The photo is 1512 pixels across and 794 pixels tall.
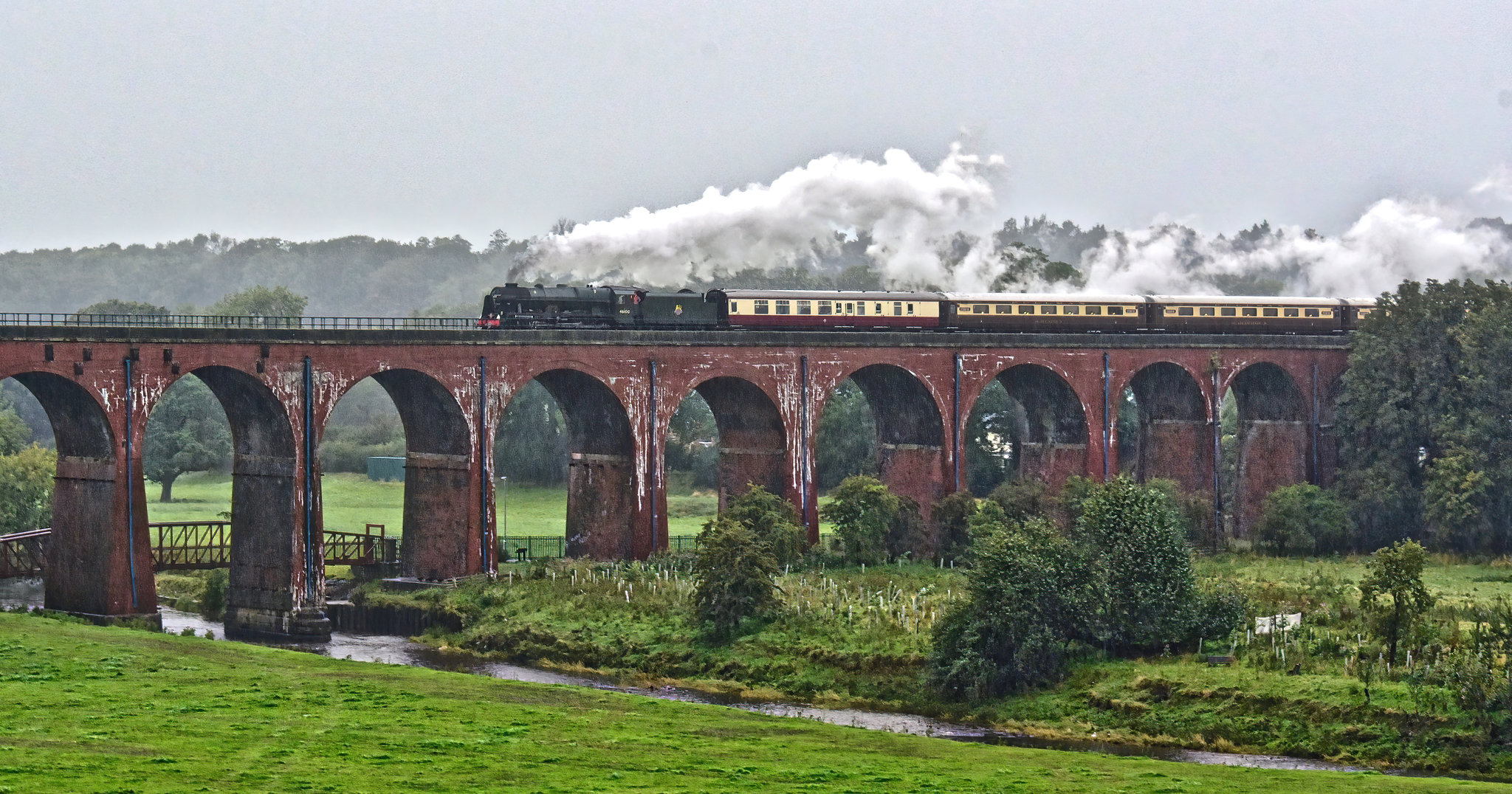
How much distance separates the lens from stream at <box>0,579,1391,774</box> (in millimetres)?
42750

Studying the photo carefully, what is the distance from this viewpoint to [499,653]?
188 feet

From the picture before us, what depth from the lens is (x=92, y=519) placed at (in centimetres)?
5519

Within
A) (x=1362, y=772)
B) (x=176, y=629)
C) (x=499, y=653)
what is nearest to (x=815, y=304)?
(x=499, y=653)

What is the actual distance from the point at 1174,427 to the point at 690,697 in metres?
40.2

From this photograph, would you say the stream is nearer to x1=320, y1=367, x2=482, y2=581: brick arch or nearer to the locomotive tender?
x1=320, y1=367, x2=482, y2=581: brick arch

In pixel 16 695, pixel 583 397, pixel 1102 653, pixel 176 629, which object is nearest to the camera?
pixel 16 695

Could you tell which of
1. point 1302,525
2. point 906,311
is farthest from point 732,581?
point 1302,525

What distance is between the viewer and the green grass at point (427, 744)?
32344 millimetres

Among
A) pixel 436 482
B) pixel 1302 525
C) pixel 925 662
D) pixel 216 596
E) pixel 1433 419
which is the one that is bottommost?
pixel 925 662

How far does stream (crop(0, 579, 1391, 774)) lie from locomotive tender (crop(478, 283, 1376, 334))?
50.9 ft

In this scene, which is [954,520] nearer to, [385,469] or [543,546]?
[543,546]

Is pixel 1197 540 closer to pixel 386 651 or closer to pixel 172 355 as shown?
pixel 386 651

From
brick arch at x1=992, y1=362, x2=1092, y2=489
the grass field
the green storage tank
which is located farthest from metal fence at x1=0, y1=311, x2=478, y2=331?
brick arch at x1=992, y1=362, x2=1092, y2=489

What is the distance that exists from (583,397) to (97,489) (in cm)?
2048
